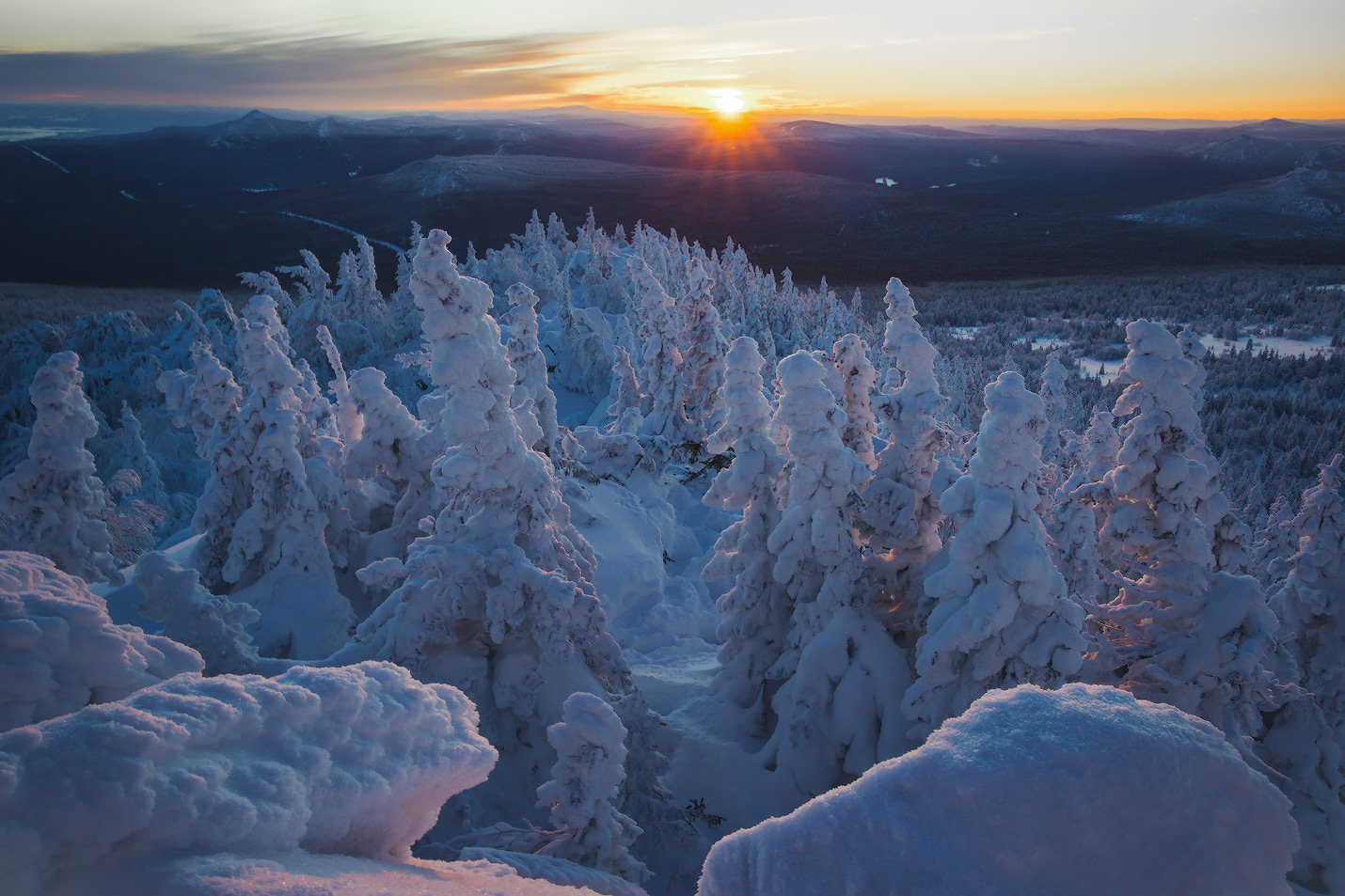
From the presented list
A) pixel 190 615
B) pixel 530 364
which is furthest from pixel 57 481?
pixel 530 364

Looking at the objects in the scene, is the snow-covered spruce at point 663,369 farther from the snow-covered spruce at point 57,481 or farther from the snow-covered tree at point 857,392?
the snow-covered spruce at point 57,481

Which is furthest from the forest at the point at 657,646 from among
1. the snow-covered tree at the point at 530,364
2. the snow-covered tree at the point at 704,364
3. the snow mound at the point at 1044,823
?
the snow-covered tree at the point at 704,364

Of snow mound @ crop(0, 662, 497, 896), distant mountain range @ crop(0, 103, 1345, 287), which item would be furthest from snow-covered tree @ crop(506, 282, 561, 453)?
distant mountain range @ crop(0, 103, 1345, 287)

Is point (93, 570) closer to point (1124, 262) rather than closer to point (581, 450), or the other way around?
point (581, 450)

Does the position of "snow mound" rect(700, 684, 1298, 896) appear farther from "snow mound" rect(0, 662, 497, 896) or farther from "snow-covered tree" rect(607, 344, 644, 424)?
"snow-covered tree" rect(607, 344, 644, 424)

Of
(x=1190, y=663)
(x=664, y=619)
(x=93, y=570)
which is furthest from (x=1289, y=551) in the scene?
(x=93, y=570)

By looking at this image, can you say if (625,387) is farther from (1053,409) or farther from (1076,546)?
(1076,546)

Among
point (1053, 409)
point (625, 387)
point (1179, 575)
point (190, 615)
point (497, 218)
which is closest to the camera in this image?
point (190, 615)
